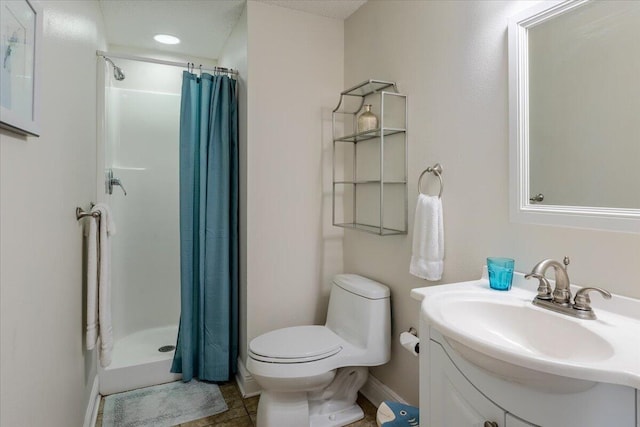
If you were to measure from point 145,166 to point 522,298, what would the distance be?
2.77 m

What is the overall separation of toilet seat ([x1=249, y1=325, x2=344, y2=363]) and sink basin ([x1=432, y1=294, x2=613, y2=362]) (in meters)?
0.82

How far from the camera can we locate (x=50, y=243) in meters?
1.11

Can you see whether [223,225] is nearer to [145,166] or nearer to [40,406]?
[145,166]

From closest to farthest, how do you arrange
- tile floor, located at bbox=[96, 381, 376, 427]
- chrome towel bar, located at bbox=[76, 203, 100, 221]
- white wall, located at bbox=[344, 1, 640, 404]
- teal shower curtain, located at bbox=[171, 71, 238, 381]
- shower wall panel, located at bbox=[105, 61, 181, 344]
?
1. white wall, located at bbox=[344, 1, 640, 404]
2. chrome towel bar, located at bbox=[76, 203, 100, 221]
3. tile floor, located at bbox=[96, 381, 376, 427]
4. teal shower curtain, located at bbox=[171, 71, 238, 381]
5. shower wall panel, located at bbox=[105, 61, 181, 344]

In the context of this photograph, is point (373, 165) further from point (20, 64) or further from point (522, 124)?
point (20, 64)

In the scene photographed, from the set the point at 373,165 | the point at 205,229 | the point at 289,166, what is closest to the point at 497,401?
the point at 373,165

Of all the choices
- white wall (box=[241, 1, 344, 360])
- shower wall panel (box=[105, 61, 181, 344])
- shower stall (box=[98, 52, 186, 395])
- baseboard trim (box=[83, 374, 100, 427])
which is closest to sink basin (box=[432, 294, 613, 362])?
white wall (box=[241, 1, 344, 360])

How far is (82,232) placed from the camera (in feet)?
5.48

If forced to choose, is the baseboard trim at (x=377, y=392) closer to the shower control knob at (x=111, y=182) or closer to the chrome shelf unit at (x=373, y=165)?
the chrome shelf unit at (x=373, y=165)

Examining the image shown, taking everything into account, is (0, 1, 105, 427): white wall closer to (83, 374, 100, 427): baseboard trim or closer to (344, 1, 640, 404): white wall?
(83, 374, 100, 427): baseboard trim

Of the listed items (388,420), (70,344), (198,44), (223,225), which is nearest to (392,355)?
(388,420)

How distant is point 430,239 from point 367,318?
0.56 meters

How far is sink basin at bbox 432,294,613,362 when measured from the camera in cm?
86

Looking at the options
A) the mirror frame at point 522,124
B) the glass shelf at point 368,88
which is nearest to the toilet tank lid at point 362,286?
the mirror frame at point 522,124
